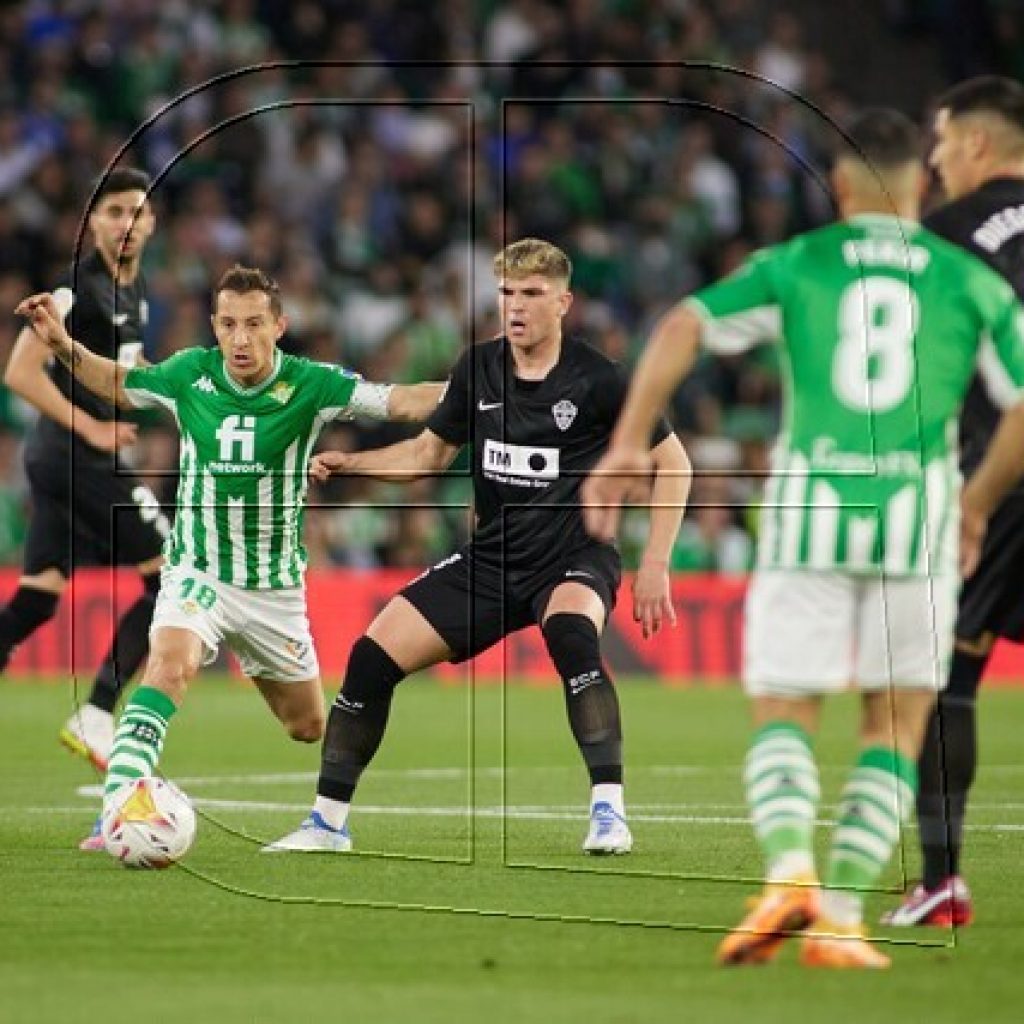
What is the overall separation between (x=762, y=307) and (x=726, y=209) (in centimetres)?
1525

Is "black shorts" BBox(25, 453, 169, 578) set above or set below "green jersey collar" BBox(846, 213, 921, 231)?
below

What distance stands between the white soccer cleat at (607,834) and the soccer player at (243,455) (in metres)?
1.26

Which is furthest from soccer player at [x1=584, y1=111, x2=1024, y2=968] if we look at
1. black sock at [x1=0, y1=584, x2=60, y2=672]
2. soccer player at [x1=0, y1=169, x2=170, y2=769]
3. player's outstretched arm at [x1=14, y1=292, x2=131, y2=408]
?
black sock at [x1=0, y1=584, x2=60, y2=672]

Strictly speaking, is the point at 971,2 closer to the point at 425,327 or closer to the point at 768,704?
the point at 425,327

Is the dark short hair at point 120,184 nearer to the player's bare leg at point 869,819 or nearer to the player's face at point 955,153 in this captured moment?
the player's face at point 955,153

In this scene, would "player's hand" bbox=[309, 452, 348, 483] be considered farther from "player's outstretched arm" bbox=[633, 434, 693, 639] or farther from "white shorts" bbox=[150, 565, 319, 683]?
"player's outstretched arm" bbox=[633, 434, 693, 639]

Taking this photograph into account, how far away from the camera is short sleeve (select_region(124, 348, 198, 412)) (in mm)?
9570

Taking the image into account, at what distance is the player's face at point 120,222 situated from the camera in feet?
36.7

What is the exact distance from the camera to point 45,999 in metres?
6.27

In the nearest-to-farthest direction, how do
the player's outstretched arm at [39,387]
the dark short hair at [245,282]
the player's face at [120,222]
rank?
the dark short hair at [245,282], the player's face at [120,222], the player's outstretched arm at [39,387]

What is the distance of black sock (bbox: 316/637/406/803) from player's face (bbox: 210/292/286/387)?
1142mm

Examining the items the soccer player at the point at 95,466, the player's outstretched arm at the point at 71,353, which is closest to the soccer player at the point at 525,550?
the player's outstretched arm at the point at 71,353

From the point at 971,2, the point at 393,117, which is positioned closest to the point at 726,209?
the point at 393,117

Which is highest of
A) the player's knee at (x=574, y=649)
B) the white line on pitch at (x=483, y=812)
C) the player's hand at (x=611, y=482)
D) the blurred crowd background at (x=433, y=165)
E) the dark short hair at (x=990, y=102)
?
the blurred crowd background at (x=433, y=165)
